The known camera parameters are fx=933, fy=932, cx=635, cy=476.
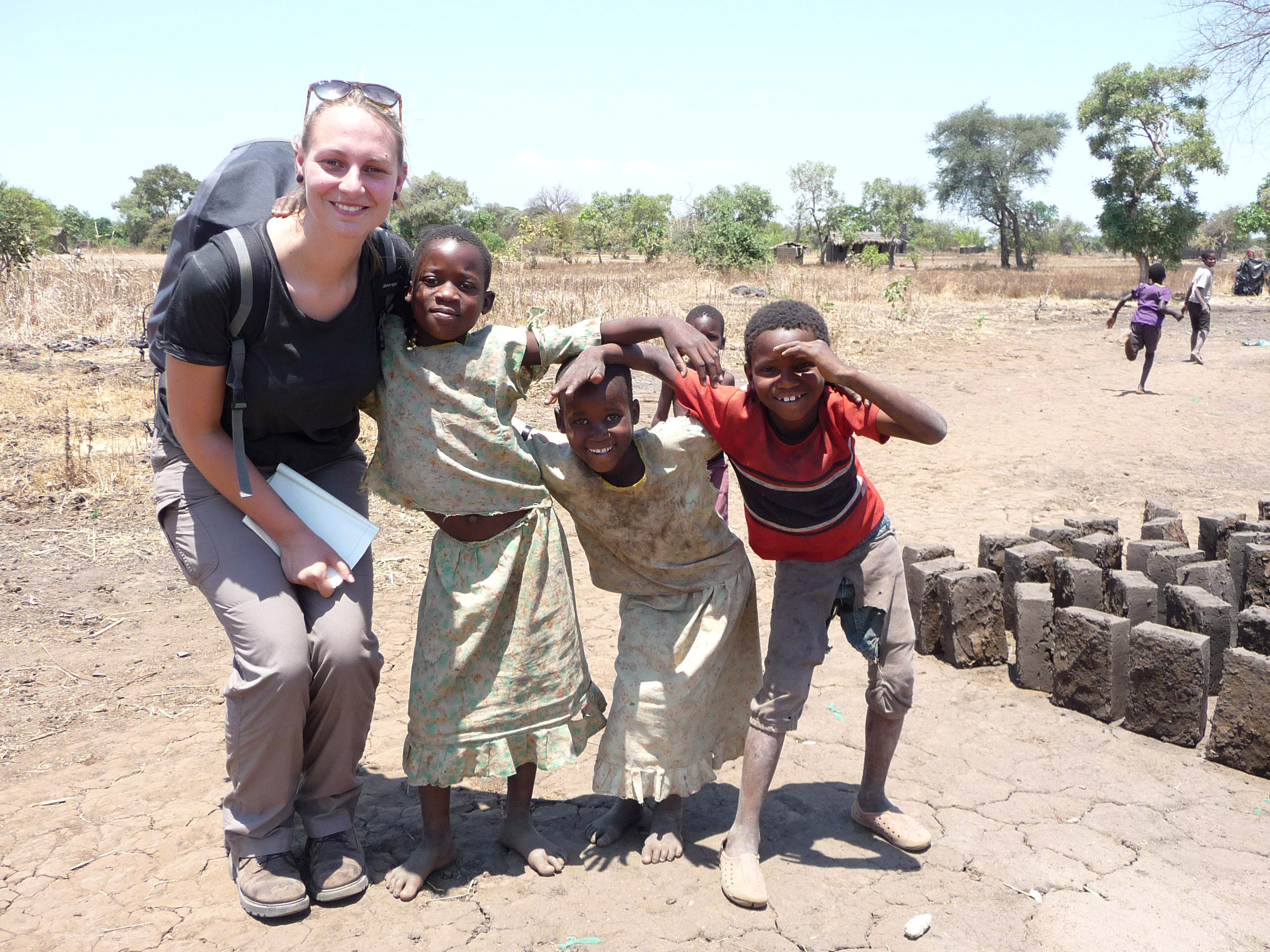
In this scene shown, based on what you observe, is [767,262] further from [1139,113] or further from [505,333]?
[505,333]

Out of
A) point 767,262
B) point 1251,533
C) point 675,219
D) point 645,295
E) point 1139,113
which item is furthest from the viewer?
point 675,219

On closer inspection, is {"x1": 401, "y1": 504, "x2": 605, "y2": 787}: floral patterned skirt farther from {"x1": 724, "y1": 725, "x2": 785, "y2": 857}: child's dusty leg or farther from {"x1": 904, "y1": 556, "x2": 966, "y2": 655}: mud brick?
{"x1": 904, "y1": 556, "x2": 966, "y2": 655}: mud brick

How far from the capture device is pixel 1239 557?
4391 millimetres

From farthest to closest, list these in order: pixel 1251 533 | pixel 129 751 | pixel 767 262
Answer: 1. pixel 767 262
2. pixel 1251 533
3. pixel 129 751

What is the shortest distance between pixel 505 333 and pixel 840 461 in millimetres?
1002

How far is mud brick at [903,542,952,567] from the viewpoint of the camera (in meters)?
4.58

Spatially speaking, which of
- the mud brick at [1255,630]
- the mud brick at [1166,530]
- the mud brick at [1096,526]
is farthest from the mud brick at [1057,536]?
the mud brick at [1255,630]

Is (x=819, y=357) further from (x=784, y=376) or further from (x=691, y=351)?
(x=691, y=351)

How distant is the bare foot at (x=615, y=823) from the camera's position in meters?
2.81

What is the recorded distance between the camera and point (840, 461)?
2.62m

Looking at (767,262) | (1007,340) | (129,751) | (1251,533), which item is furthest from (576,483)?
(767,262)

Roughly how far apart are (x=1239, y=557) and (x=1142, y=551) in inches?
16.4

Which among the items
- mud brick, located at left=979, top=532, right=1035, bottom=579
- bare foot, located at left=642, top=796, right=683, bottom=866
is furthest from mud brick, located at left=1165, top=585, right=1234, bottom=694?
bare foot, located at left=642, top=796, right=683, bottom=866

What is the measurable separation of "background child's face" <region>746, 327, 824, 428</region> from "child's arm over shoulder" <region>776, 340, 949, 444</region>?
0.09 feet
